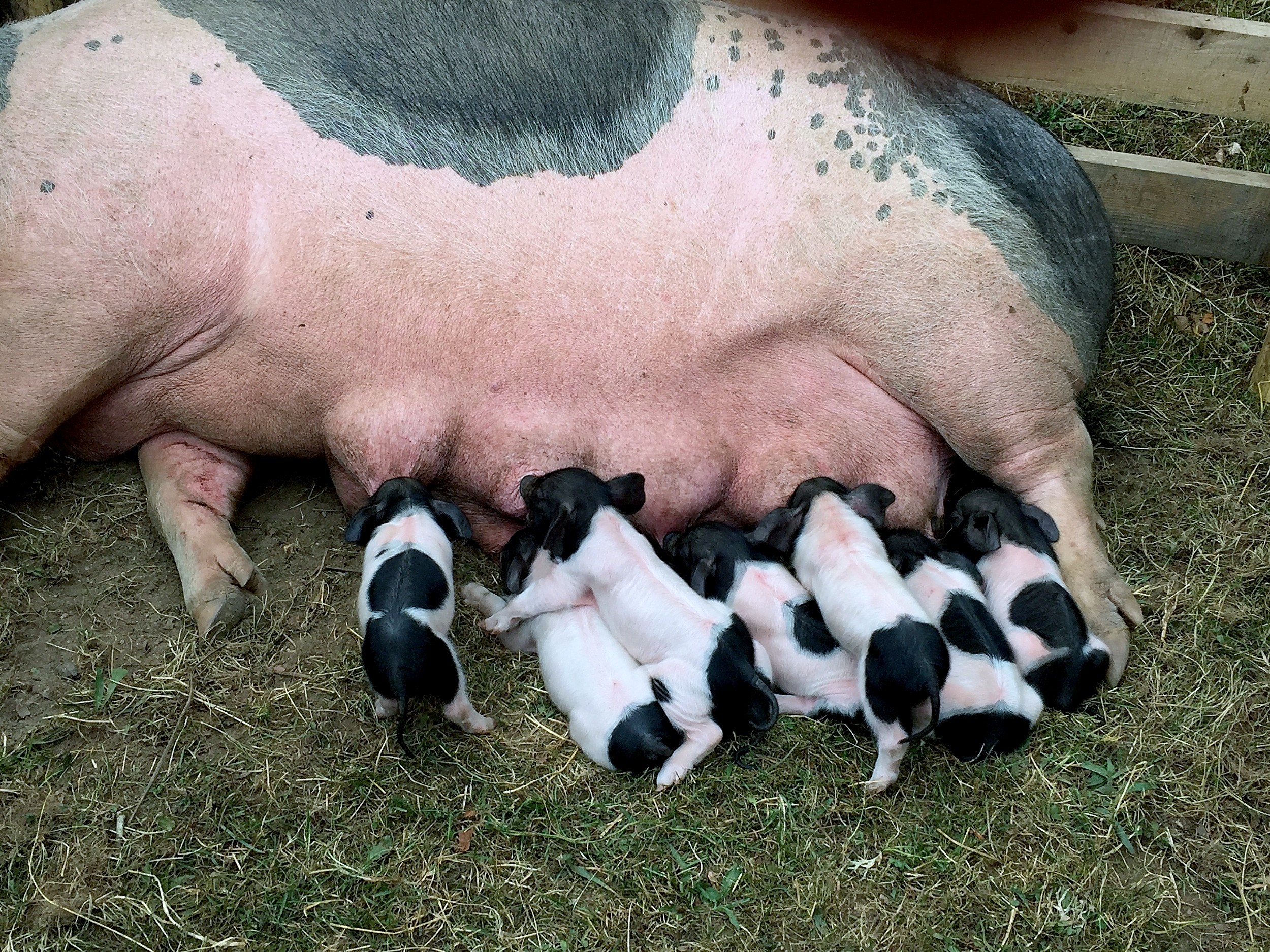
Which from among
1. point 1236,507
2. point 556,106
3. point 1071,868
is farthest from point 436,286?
point 1236,507

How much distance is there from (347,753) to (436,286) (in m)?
1.25

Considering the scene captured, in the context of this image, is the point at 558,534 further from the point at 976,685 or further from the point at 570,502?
the point at 976,685

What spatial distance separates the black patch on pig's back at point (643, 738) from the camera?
281 centimetres

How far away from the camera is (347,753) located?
293 cm

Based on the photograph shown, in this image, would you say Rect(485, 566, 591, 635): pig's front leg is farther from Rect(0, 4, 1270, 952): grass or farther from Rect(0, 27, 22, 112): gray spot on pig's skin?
Rect(0, 27, 22, 112): gray spot on pig's skin

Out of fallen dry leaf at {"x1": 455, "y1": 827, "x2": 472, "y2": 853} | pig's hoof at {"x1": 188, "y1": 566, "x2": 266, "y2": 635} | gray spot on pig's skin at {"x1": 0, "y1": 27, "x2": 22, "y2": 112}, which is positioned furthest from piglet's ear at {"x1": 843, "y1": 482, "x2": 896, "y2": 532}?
gray spot on pig's skin at {"x1": 0, "y1": 27, "x2": 22, "y2": 112}

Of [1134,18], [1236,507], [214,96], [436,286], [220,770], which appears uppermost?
[1134,18]

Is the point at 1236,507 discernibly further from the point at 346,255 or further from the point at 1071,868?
the point at 346,255

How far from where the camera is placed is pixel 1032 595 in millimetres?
3084

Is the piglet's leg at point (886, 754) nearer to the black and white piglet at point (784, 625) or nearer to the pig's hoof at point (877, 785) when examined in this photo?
the pig's hoof at point (877, 785)

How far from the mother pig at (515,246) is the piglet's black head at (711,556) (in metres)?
0.19

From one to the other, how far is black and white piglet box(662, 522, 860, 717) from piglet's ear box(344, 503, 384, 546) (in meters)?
0.86

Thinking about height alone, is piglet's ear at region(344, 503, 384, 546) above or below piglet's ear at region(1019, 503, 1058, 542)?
below

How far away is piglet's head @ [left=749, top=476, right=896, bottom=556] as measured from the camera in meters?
3.24
